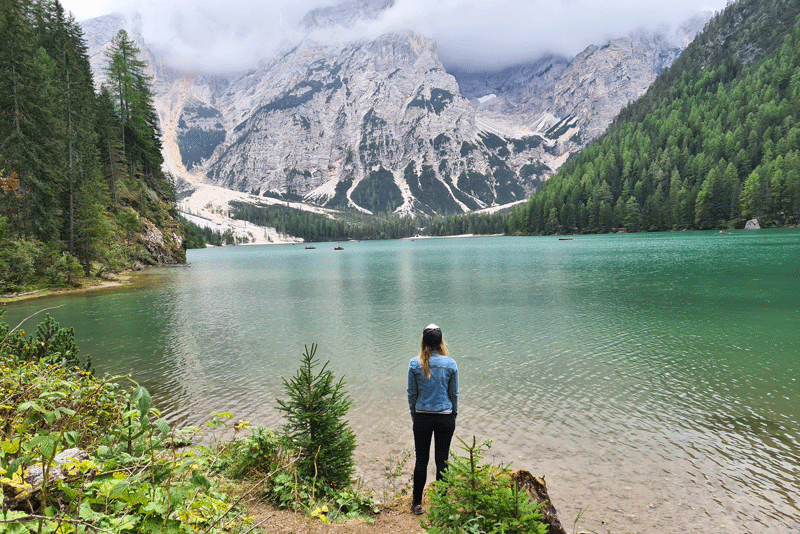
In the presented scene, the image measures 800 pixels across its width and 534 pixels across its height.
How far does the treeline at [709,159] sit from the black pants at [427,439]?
15264cm

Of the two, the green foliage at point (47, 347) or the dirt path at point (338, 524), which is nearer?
the dirt path at point (338, 524)

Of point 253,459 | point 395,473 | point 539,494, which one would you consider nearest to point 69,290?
Result: point 253,459

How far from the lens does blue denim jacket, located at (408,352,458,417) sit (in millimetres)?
6785

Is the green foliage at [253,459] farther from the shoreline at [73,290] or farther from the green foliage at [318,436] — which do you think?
the shoreline at [73,290]

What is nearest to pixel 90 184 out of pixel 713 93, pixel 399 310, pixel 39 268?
pixel 39 268

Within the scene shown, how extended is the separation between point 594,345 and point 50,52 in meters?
79.7

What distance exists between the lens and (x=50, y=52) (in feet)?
186

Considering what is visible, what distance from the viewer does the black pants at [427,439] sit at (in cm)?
690

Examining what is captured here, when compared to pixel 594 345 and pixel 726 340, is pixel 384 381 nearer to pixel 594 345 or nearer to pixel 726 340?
pixel 594 345

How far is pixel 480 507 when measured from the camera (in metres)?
4.81

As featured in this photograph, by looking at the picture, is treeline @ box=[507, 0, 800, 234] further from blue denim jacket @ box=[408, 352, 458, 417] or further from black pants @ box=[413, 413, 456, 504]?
black pants @ box=[413, 413, 456, 504]

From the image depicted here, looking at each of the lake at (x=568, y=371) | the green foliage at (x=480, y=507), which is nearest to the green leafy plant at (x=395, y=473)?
the lake at (x=568, y=371)

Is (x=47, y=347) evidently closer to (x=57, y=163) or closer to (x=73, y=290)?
(x=73, y=290)

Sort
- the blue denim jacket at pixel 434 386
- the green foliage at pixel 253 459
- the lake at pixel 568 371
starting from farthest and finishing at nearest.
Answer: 1. the lake at pixel 568 371
2. the green foliage at pixel 253 459
3. the blue denim jacket at pixel 434 386
